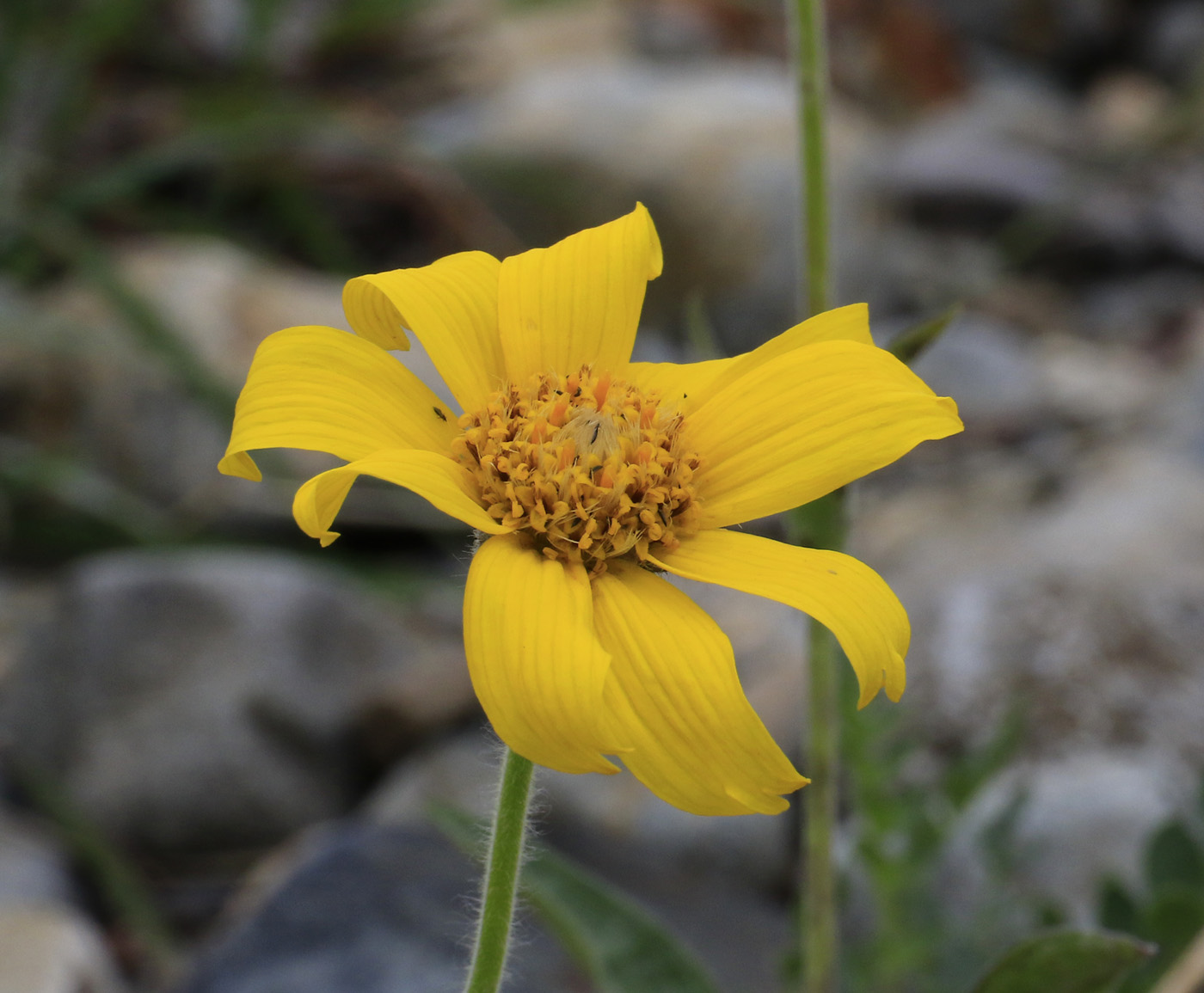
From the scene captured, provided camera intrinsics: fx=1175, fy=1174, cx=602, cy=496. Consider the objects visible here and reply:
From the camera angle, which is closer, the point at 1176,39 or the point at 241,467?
the point at 241,467

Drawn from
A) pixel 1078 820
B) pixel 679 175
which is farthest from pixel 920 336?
pixel 679 175

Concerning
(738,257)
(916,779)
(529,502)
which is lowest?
(916,779)

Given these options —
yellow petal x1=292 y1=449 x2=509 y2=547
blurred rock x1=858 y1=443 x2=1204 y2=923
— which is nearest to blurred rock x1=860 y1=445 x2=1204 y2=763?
blurred rock x1=858 y1=443 x2=1204 y2=923

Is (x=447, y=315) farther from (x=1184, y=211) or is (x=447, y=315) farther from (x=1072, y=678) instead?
(x=1184, y=211)

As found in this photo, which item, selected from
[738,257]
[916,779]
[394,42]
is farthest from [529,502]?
[394,42]

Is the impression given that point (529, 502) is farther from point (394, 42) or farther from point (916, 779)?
point (394, 42)

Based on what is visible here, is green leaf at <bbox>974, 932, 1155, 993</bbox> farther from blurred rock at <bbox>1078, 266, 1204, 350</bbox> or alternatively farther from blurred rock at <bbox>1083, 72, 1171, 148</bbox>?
blurred rock at <bbox>1083, 72, 1171, 148</bbox>
